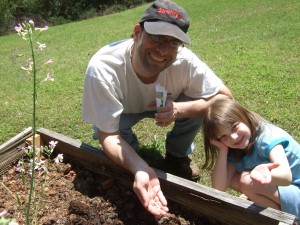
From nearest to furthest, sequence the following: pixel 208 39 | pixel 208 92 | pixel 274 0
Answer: pixel 208 92 → pixel 208 39 → pixel 274 0

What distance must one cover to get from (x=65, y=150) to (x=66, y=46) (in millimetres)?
8078

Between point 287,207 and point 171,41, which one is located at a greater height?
point 171,41

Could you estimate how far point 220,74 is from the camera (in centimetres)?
556

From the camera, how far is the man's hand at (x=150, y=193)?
6.68 ft

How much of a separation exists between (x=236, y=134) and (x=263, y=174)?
34 centimetres

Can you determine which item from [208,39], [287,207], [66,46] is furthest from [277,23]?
[287,207]

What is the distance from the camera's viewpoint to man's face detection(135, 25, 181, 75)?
7.66 feet

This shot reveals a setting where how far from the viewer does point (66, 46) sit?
10.5 m

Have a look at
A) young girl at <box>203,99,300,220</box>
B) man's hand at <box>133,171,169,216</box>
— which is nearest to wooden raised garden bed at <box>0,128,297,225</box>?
man's hand at <box>133,171,169,216</box>

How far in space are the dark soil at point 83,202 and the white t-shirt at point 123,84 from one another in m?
0.45

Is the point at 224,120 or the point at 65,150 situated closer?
the point at 224,120

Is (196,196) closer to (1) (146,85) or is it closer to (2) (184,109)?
(2) (184,109)

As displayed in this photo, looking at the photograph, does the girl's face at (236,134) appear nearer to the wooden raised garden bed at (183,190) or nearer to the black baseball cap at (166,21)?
Result: the wooden raised garden bed at (183,190)

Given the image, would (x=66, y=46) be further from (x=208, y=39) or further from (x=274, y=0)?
(x=274, y=0)
